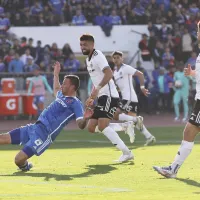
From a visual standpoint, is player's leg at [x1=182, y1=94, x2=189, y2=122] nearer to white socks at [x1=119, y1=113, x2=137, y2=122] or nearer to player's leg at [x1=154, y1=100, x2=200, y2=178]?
white socks at [x1=119, y1=113, x2=137, y2=122]

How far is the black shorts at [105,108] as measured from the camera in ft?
51.0

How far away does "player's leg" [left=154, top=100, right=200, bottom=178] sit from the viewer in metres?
12.1

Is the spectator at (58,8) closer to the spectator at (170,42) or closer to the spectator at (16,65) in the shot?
the spectator at (170,42)

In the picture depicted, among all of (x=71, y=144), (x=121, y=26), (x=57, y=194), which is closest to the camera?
(x=57, y=194)

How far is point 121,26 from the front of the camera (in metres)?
35.1

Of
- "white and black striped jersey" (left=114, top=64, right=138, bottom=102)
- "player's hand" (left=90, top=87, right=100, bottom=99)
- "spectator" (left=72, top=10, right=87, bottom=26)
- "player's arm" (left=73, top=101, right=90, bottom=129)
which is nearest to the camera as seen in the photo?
"player's arm" (left=73, top=101, right=90, bottom=129)

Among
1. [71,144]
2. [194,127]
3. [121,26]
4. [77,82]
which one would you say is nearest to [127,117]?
[71,144]

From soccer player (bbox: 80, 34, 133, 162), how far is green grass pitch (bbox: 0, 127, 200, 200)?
1.41 ft

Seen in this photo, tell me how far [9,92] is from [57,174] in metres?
16.1

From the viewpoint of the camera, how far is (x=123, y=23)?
35.5m

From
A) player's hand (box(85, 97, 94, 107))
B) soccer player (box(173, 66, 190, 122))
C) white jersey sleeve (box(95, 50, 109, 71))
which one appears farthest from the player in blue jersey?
soccer player (box(173, 66, 190, 122))

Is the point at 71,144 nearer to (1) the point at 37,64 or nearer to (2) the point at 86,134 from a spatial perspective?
(2) the point at 86,134

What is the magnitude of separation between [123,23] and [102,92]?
1998 cm

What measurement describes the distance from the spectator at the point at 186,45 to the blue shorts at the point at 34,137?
2144cm
